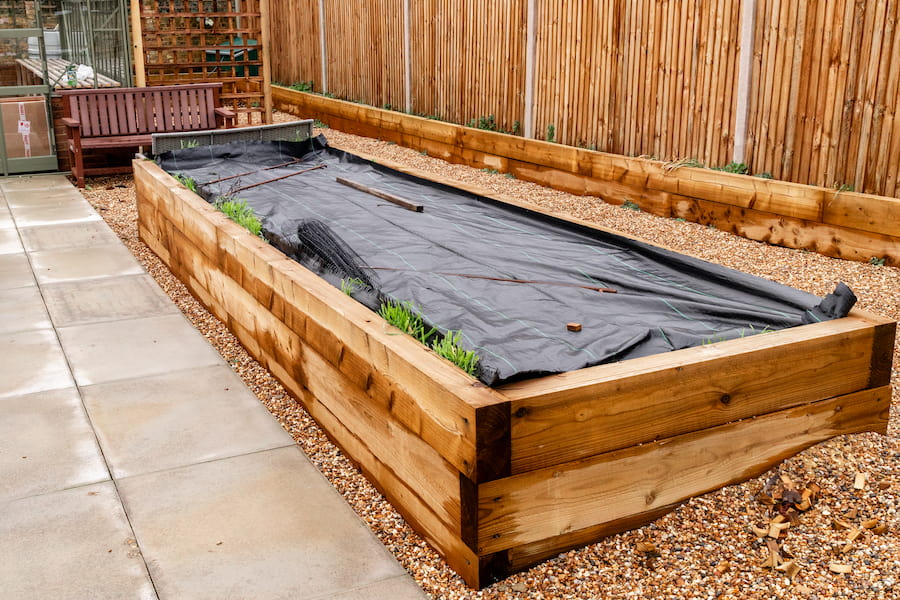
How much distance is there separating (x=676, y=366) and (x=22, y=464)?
261 centimetres

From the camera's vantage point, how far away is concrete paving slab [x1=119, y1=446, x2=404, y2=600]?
2729mm

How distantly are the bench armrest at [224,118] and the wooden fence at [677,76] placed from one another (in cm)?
272

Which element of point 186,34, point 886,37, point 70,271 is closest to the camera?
point 886,37

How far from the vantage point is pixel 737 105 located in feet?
23.2

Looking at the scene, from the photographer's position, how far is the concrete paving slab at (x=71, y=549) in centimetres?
269

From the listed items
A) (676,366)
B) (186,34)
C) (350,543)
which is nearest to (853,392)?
(676,366)

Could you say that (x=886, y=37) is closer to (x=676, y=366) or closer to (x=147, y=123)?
(x=676, y=366)

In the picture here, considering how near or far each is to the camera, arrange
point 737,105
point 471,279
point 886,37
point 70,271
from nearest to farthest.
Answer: point 471,279, point 886,37, point 70,271, point 737,105

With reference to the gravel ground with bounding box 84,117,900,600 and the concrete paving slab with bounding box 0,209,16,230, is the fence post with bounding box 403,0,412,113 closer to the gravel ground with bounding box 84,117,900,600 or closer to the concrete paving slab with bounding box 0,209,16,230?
the concrete paving slab with bounding box 0,209,16,230

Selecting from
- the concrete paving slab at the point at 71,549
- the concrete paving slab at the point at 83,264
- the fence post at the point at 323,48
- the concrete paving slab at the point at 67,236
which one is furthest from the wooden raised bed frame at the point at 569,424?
the fence post at the point at 323,48

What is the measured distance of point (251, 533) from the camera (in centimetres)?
300

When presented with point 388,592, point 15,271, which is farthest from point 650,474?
point 15,271

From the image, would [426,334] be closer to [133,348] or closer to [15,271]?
[133,348]

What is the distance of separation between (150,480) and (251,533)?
0.62 meters
